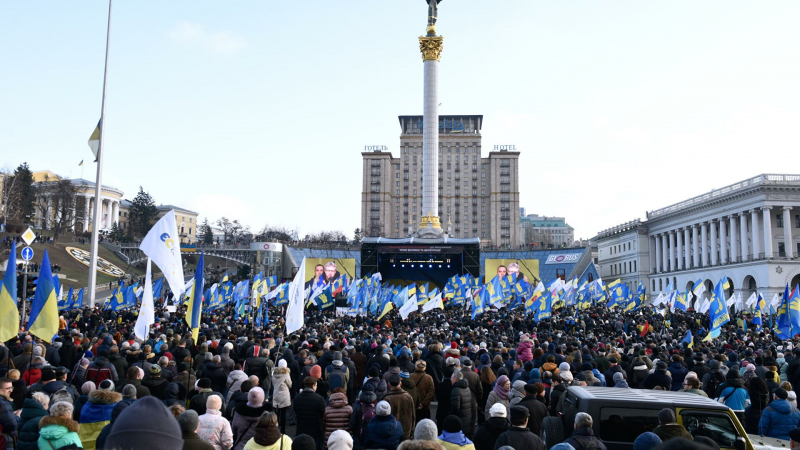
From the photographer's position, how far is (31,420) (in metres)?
6.57

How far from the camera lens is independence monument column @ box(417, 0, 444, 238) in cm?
6775

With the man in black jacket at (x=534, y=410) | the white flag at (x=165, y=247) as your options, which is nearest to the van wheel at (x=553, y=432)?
the man in black jacket at (x=534, y=410)

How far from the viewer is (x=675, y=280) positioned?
239 ft

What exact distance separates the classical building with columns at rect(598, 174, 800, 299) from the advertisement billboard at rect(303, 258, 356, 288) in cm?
3568

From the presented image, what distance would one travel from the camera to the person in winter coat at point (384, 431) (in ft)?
22.6

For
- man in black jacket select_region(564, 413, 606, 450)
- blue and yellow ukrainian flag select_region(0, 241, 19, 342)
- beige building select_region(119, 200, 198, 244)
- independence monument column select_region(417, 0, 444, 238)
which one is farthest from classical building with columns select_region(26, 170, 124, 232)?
man in black jacket select_region(564, 413, 606, 450)

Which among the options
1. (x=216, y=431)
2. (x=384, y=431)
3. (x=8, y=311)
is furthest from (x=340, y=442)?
(x=8, y=311)

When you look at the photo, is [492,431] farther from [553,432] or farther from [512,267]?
[512,267]

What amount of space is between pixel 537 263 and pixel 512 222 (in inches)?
2506

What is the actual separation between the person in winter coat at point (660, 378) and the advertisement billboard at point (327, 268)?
46.8m

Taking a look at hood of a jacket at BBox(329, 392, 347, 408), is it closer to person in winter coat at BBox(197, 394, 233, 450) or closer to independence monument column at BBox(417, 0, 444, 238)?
person in winter coat at BBox(197, 394, 233, 450)

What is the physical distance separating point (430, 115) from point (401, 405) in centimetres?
6216

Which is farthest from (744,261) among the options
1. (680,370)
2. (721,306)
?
(680,370)

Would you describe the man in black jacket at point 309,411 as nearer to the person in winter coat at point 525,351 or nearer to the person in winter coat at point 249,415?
the person in winter coat at point 249,415
